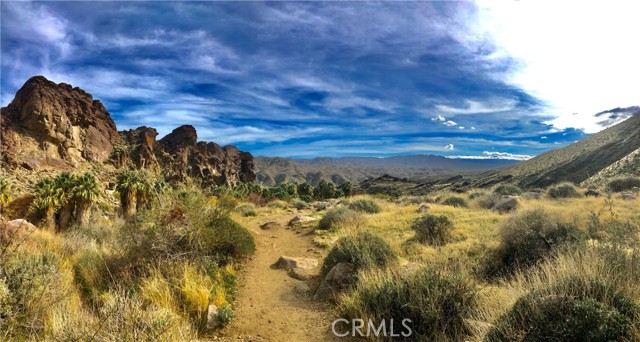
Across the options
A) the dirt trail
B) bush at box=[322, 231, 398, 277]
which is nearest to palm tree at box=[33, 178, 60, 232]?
the dirt trail

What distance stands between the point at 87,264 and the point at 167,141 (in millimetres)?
155600

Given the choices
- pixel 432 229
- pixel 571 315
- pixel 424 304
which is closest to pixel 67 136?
pixel 432 229

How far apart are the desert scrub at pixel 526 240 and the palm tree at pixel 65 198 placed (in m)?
22.8

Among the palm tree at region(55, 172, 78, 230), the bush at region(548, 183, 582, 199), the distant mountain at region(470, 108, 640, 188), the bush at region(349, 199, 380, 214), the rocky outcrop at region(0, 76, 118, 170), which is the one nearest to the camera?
the palm tree at region(55, 172, 78, 230)

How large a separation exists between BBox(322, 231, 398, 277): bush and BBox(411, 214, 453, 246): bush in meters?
3.40

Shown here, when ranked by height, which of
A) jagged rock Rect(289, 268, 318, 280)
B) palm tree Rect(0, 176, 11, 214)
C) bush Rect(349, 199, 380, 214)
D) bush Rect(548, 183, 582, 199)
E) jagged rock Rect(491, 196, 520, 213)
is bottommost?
jagged rock Rect(289, 268, 318, 280)

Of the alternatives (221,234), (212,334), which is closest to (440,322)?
(212,334)

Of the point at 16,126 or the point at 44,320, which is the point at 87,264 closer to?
the point at 44,320

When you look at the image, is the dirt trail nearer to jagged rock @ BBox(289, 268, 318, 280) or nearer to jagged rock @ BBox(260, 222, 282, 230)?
jagged rock @ BBox(289, 268, 318, 280)

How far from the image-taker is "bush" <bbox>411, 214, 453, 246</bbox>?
12406 millimetres

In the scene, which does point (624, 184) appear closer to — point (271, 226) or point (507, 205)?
point (507, 205)

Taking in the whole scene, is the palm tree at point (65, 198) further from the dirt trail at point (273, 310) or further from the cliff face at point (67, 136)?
the cliff face at point (67, 136)

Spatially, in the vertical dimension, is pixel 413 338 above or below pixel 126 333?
below

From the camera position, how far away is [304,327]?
6816mm
